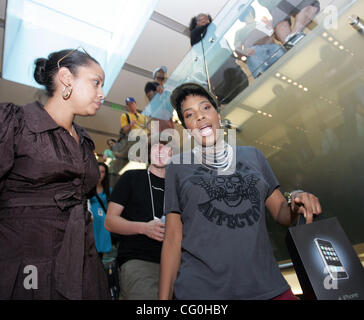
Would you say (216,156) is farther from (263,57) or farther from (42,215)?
(263,57)

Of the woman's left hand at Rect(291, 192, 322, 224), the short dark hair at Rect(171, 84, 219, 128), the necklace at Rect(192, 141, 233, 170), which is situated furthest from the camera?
the short dark hair at Rect(171, 84, 219, 128)

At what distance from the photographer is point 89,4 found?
439 centimetres

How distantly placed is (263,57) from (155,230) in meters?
1.66

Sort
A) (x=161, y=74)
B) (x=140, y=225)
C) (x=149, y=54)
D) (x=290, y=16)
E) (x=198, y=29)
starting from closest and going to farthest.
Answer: (x=140, y=225)
(x=290, y=16)
(x=198, y=29)
(x=161, y=74)
(x=149, y=54)

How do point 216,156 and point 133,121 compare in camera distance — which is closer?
point 216,156

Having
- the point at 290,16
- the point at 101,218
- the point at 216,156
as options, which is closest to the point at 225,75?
the point at 290,16

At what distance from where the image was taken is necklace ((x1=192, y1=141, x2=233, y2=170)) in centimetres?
129

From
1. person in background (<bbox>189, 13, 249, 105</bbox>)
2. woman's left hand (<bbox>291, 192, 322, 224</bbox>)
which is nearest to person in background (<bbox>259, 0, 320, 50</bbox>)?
person in background (<bbox>189, 13, 249, 105</bbox>)

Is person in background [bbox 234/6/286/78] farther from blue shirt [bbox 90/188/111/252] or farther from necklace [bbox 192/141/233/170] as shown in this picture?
blue shirt [bbox 90/188/111/252]

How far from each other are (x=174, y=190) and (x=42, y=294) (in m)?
0.62

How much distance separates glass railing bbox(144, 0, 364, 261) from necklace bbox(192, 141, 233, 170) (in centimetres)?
83

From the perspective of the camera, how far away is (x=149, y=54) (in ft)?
16.9

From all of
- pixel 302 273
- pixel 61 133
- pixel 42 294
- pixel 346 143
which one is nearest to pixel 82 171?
pixel 61 133

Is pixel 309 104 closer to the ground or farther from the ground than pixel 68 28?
closer to the ground
